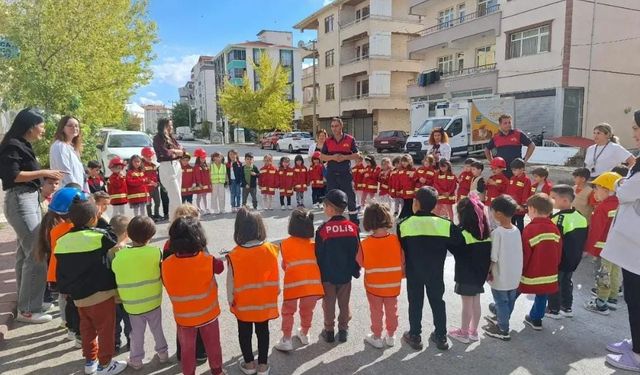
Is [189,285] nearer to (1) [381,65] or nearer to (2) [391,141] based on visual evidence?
(2) [391,141]

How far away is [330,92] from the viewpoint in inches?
1623

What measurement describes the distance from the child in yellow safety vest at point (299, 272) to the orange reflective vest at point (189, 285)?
70cm

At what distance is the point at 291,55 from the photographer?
67.6 m

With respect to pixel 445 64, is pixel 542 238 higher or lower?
lower

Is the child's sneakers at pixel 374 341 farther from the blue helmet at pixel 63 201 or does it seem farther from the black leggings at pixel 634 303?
the blue helmet at pixel 63 201

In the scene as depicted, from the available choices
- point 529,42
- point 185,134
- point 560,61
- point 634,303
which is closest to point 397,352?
point 634,303

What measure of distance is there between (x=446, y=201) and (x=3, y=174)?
6.79 m

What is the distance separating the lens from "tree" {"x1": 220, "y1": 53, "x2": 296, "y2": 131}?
41.9m

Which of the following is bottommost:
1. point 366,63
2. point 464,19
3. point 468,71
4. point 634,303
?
point 634,303

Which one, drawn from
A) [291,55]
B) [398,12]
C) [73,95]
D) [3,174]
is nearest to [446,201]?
[3,174]

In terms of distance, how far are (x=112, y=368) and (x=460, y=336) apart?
113 inches

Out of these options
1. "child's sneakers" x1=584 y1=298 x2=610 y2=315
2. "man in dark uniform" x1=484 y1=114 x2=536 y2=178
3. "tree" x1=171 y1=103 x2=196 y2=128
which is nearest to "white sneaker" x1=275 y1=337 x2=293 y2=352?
"child's sneakers" x1=584 y1=298 x2=610 y2=315

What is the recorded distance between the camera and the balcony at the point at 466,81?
24000 mm

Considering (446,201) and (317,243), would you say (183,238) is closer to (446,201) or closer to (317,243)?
(317,243)
